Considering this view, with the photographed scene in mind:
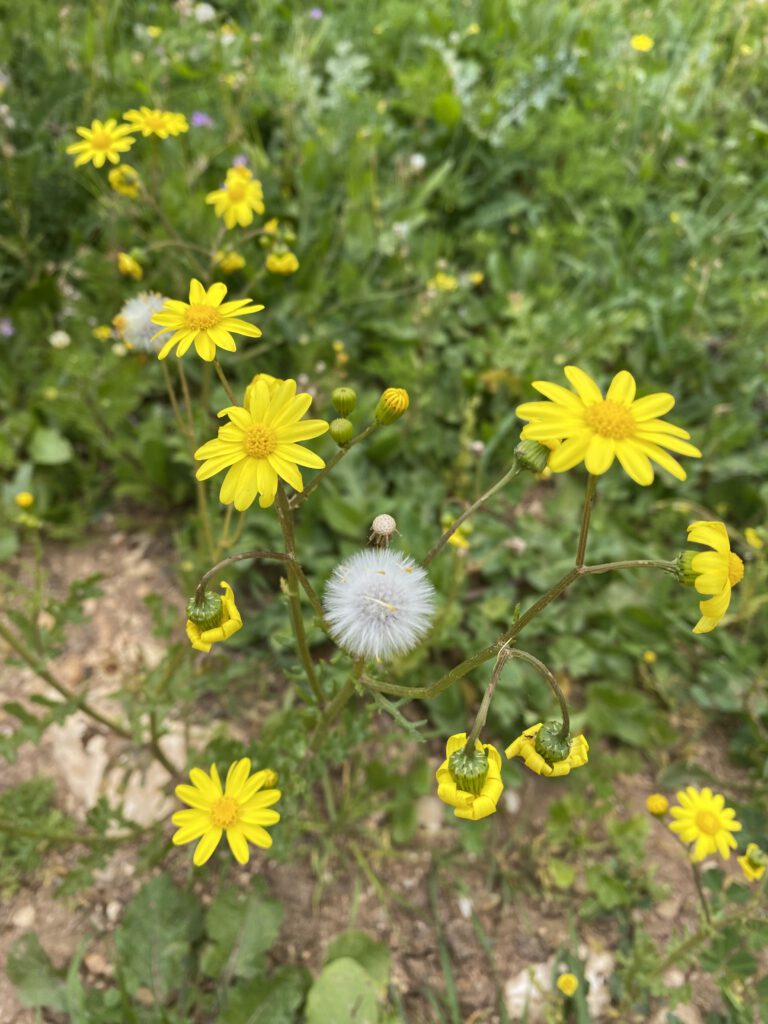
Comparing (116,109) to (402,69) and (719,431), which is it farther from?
(719,431)

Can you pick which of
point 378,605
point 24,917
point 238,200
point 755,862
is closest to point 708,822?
point 755,862

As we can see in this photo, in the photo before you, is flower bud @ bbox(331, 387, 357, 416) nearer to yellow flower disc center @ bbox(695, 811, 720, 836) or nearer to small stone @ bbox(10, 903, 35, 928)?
yellow flower disc center @ bbox(695, 811, 720, 836)

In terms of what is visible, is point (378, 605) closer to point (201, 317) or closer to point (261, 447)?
point (261, 447)

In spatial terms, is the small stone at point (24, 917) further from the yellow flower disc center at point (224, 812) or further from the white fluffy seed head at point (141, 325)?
the white fluffy seed head at point (141, 325)

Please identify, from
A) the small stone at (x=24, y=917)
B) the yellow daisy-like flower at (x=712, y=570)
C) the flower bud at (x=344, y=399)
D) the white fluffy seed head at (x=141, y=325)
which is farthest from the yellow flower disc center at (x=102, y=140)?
the small stone at (x=24, y=917)

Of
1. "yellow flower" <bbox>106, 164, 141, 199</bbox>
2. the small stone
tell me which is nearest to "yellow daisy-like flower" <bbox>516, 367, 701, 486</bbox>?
"yellow flower" <bbox>106, 164, 141, 199</bbox>
